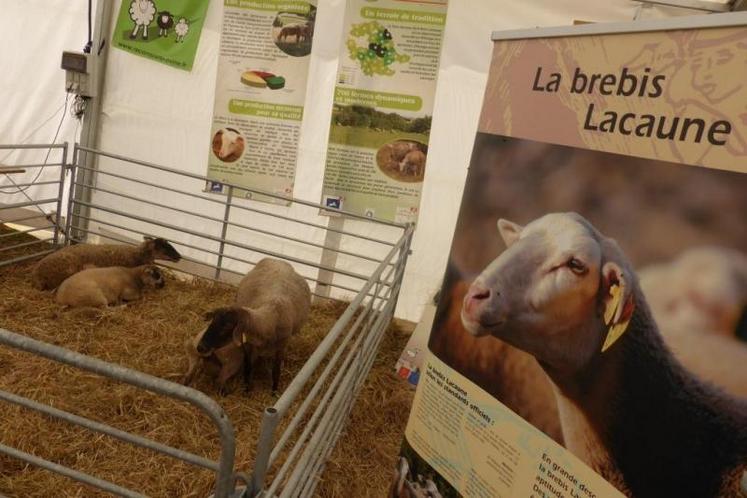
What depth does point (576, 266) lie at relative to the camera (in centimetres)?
132

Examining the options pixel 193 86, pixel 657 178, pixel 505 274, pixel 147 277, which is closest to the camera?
pixel 657 178

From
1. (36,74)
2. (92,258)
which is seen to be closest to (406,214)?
(92,258)

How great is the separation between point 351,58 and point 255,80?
2.78 ft

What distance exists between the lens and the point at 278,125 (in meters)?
4.59

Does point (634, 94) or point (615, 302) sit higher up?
point (634, 94)

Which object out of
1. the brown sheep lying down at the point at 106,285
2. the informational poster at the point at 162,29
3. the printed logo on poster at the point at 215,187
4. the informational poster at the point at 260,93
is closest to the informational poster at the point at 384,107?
the informational poster at the point at 260,93

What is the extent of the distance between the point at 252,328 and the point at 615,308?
2.03 meters

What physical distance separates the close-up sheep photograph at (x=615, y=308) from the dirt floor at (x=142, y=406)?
56.8 inches

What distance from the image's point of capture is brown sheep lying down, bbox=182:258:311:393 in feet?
8.61

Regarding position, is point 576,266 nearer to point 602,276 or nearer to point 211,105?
point 602,276

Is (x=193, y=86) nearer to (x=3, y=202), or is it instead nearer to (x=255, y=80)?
(x=255, y=80)

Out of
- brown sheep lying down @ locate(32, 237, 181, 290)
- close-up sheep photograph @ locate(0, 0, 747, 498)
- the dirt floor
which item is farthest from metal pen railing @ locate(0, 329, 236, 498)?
brown sheep lying down @ locate(32, 237, 181, 290)

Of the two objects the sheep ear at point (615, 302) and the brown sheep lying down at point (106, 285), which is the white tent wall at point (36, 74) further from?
the sheep ear at point (615, 302)

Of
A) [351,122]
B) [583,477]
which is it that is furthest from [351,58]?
[583,477]
